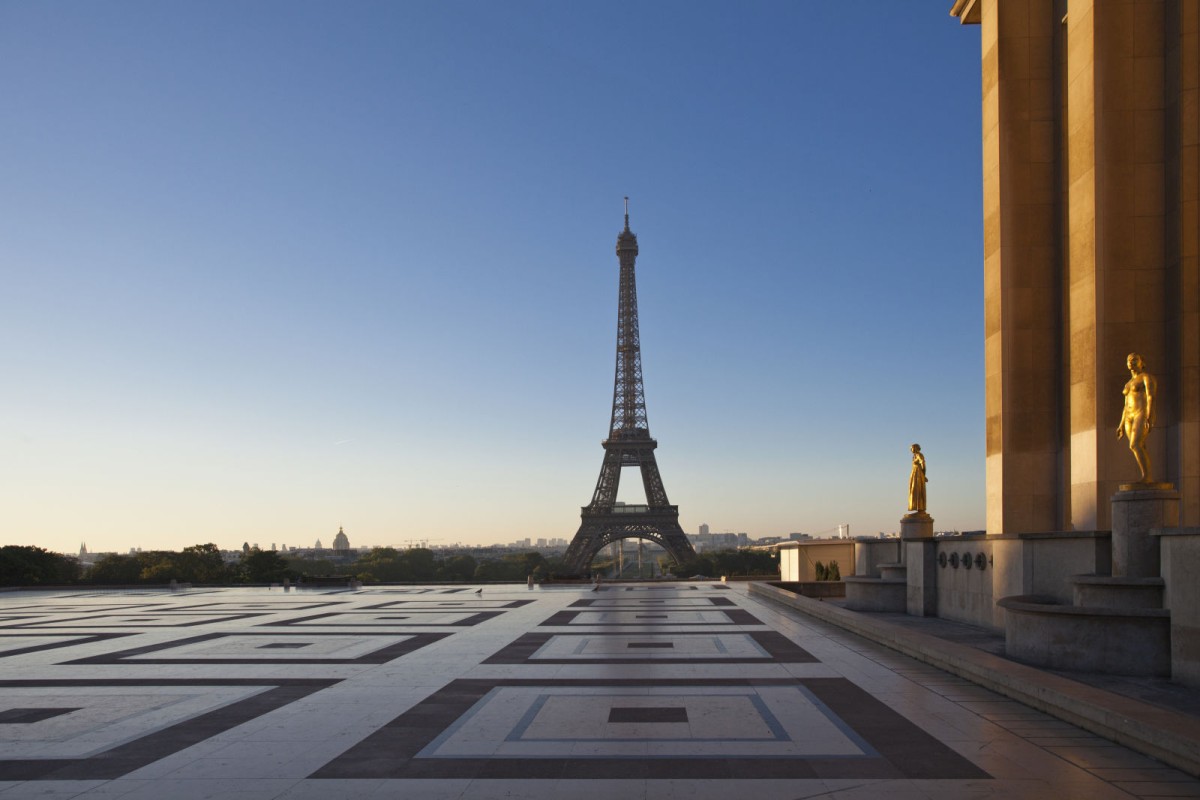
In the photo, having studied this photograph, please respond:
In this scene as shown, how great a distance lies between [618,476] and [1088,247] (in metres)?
69.0

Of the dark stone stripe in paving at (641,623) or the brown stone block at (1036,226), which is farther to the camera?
the brown stone block at (1036,226)

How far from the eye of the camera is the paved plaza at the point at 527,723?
8.02m

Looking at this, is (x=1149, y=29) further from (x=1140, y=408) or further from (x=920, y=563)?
(x=920, y=563)

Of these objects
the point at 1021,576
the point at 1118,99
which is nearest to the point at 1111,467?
the point at 1021,576

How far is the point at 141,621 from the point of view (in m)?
25.8

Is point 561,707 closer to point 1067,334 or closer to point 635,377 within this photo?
point 1067,334

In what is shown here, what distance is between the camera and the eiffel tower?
260 ft

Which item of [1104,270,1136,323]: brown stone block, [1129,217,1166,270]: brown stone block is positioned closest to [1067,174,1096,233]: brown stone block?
[1129,217,1166,270]: brown stone block

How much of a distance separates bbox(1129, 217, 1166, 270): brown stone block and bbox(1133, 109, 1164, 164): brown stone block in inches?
55.2

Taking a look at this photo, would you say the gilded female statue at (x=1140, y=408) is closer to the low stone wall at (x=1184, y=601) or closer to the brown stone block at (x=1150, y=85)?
the low stone wall at (x=1184, y=601)

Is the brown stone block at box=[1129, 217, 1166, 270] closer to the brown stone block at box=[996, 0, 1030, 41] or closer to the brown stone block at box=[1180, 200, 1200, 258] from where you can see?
the brown stone block at box=[1180, 200, 1200, 258]

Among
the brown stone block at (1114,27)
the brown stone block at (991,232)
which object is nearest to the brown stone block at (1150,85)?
the brown stone block at (1114,27)

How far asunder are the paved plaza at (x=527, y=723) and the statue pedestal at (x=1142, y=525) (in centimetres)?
378

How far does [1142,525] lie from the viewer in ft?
46.5
